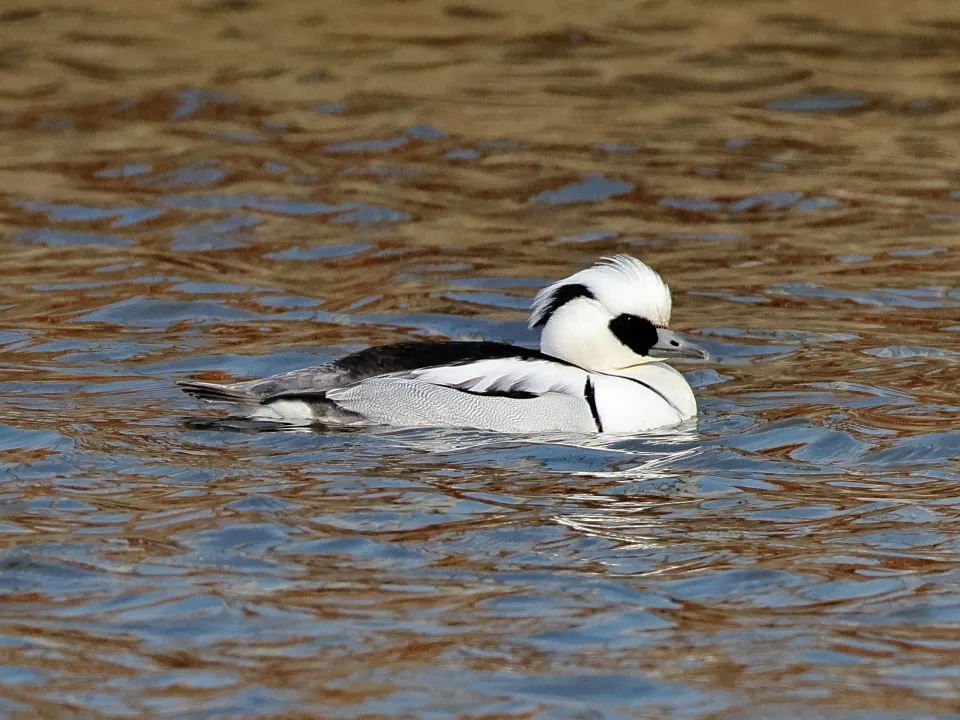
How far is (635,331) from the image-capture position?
8586 millimetres

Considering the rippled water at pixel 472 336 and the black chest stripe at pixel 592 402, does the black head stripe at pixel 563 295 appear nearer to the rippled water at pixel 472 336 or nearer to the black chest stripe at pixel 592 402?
the black chest stripe at pixel 592 402

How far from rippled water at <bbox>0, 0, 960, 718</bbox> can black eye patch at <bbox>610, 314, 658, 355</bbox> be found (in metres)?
0.50

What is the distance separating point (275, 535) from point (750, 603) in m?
1.84

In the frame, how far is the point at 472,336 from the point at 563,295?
2147 mm

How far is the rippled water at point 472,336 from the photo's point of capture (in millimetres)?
5254

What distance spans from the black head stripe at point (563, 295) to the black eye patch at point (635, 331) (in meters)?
0.21

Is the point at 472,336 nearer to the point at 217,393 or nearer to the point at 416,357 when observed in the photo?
the point at 416,357

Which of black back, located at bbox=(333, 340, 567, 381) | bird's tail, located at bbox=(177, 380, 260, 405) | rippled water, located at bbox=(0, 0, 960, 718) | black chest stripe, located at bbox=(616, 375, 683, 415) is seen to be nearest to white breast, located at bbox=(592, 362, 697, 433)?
black chest stripe, located at bbox=(616, 375, 683, 415)

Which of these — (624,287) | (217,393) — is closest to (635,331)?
(624,287)

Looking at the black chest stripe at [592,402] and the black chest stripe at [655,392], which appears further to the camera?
the black chest stripe at [655,392]

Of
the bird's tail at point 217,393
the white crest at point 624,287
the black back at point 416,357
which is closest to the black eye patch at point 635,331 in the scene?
the white crest at point 624,287

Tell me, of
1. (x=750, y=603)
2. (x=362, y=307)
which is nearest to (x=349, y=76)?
(x=362, y=307)

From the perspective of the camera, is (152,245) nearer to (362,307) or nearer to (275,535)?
(362,307)

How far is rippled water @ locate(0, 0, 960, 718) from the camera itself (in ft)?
17.2
